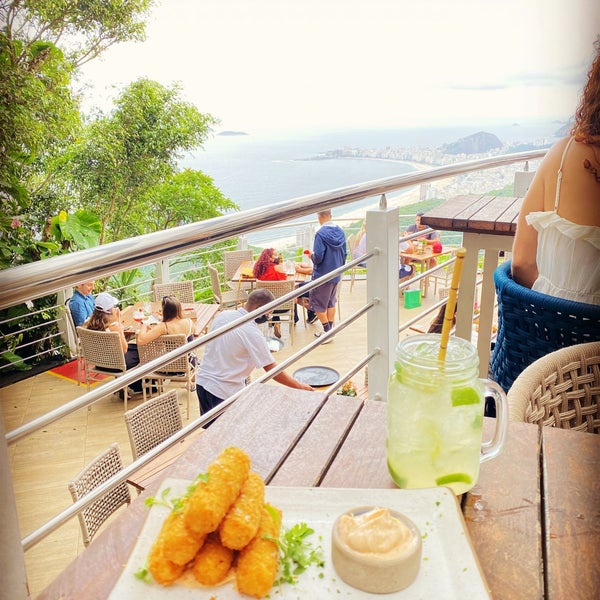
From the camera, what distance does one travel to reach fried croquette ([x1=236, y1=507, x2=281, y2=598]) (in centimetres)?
45

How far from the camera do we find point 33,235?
7.28 metres

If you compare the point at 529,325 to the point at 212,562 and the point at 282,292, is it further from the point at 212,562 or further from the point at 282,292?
the point at 282,292

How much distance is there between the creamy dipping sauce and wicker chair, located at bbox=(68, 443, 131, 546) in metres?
2.16

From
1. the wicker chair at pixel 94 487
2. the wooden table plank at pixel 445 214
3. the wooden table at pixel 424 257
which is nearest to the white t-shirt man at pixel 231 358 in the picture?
the wicker chair at pixel 94 487

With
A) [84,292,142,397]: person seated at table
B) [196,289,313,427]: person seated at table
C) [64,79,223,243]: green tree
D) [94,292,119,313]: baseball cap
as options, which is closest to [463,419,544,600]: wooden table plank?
[196,289,313,427]: person seated at table

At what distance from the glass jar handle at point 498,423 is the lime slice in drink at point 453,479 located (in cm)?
3

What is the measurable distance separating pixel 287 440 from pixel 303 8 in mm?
29841

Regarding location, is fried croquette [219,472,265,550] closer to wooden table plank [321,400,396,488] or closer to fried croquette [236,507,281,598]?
fried croquette [236,507,281,598]

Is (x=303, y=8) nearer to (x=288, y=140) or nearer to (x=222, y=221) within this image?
(x=288, y=140)

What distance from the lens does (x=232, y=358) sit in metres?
3.21

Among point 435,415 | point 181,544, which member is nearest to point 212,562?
point 181,544

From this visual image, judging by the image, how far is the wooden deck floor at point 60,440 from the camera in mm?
3213

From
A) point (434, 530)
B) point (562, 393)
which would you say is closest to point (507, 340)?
point (562, 393)

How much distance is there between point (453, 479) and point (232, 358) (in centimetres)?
268
